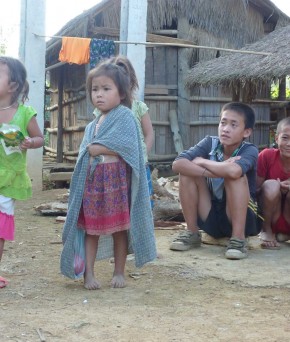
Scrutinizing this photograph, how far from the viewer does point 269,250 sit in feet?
16.1

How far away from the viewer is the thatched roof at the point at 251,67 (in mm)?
7832

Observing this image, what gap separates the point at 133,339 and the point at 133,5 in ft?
18.9

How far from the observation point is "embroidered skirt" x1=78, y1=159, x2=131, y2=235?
141 inches

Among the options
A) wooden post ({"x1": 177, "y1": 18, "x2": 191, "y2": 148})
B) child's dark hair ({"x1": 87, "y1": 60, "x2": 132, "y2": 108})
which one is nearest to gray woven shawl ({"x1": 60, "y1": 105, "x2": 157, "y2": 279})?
child's dark hair ({"x1": 87, "y1": 60, "x2": 132, "y2": 108})

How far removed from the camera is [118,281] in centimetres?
371

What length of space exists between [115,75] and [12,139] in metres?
0.72

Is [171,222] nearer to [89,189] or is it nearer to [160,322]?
[89,189]

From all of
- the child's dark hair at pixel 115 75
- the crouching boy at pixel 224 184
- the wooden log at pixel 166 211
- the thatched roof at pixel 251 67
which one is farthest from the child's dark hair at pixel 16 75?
the thatched roof at pixel 251 67

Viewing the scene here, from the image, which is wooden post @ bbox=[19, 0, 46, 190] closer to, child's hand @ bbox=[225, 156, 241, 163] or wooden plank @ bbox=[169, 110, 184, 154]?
wooden plank @ bbox=[169, 110, 184, 154]

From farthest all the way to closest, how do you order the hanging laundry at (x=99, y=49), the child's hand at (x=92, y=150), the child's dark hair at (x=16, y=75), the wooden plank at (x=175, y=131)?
the wooden plank at (x=175, y=131) < the hanging laundry at (x=99, y=49) < the child's dark hair at (x=16, y=75) < the child's hand at (x=92, y=150)

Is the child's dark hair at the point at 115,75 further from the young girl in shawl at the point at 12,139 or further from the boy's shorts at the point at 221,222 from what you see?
the boy's shorts at the point at 221,222

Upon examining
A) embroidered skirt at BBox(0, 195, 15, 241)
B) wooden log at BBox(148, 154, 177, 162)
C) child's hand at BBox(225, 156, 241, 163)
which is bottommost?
embroidered skirt at BBox(0, 195, 15, 241)

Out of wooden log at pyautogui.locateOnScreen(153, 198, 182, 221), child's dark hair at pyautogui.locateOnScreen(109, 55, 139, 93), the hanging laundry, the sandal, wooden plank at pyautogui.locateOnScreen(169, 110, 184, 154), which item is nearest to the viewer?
child's dark hair at pyautogui.locateOnScreen(109, 55, 139, 93)

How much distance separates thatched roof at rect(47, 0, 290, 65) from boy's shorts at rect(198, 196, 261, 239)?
719 cm
